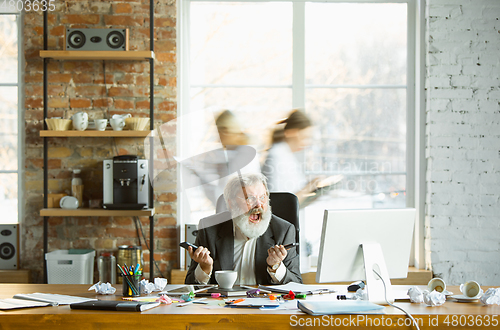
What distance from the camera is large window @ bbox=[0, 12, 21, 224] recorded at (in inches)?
119

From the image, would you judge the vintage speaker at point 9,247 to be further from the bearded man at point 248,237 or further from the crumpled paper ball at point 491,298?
the crumpled paper ball at point 491,298

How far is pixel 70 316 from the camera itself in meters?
1.32

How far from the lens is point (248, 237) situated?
6.70ft

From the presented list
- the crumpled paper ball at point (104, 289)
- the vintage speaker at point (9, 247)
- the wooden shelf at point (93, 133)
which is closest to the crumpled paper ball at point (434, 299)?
the crumpled paper ball at point (104, 289)

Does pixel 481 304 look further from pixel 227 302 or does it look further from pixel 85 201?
pixel 85 201

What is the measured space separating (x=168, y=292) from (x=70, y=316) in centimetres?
38

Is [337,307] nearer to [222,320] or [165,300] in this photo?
[222,320]

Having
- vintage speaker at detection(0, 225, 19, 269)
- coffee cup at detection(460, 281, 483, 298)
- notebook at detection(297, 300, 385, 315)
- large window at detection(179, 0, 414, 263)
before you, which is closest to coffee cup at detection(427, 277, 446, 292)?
coffee cup at detection(460, 281, 483, 298)

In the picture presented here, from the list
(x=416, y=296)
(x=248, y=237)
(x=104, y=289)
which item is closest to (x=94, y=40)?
(x=248, y=237)

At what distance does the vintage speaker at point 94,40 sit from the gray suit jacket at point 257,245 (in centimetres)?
143

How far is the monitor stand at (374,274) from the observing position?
4.89ft

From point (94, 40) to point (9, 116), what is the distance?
2.84 feet

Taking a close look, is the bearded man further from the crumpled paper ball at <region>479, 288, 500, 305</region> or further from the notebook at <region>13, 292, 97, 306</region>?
the crumpled paper ball at <region>479, 288, 500, 305</region>

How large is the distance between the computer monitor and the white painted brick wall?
1.58 metres
